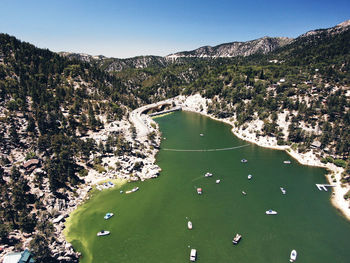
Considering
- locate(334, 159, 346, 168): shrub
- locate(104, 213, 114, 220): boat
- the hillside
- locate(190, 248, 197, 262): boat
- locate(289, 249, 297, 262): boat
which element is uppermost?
the hillside

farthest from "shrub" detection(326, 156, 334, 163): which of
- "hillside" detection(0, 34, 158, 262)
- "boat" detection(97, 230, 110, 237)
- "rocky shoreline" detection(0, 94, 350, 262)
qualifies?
"boat" detection(97, 230, 110, 237)

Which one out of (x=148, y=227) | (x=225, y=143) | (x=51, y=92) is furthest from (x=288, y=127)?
(x=51, y=92)

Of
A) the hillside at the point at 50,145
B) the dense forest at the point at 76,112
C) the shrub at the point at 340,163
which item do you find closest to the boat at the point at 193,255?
the hillside at the point at 50,145

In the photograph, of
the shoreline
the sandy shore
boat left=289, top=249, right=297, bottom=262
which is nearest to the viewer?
boat left=289, top=249, right=297, bottom=262

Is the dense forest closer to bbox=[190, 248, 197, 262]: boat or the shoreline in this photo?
the shoreline

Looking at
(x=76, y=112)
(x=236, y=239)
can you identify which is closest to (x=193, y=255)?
(x=236, y=239)

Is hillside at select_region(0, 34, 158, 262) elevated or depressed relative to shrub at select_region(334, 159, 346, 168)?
elevated

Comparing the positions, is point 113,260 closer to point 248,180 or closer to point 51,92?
point 248,180
